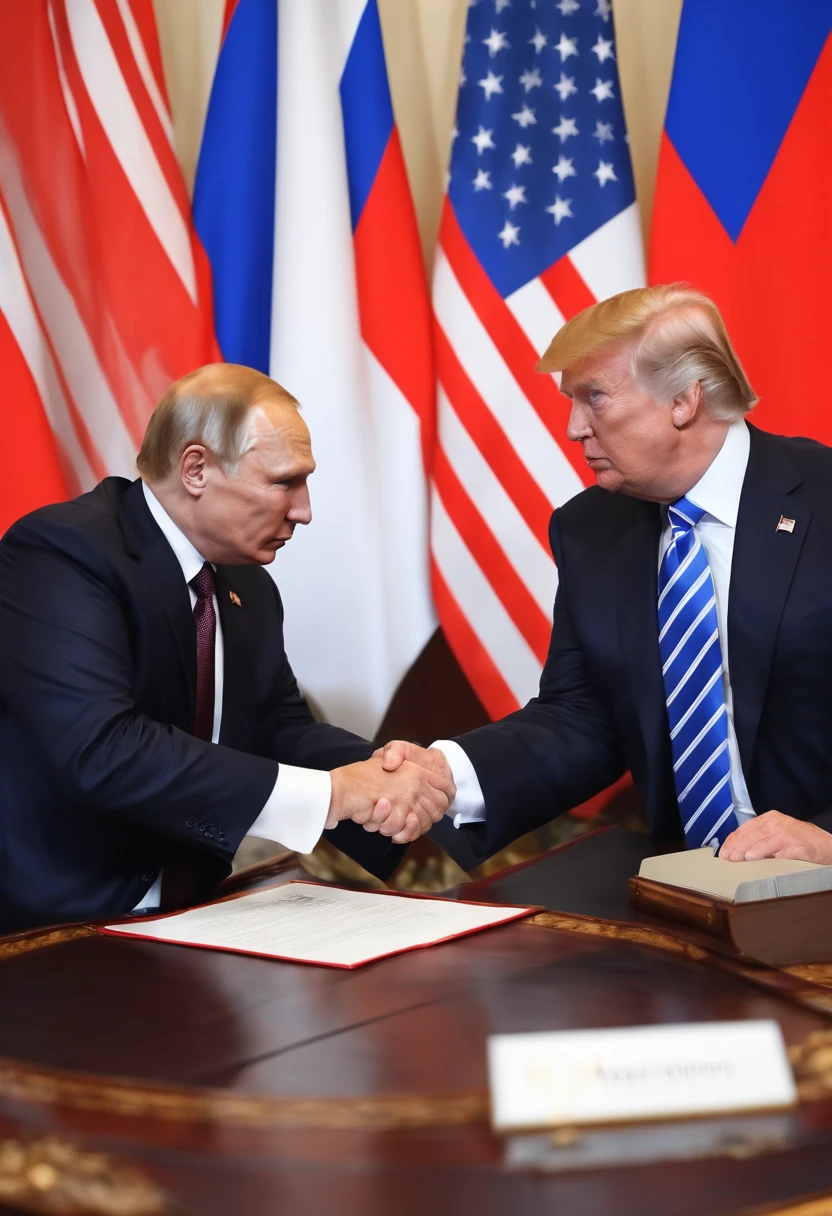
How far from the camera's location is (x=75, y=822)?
7.23 feet

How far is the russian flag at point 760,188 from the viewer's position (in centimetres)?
298

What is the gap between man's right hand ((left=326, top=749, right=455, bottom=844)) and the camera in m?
2.12

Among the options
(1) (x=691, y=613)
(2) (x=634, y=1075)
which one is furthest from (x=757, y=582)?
(2) (x=634, y=1075)

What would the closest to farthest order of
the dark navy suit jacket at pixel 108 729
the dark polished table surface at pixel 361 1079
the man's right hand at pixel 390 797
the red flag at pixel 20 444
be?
the dark polished table surface at pixel 361 1079
the dark navy suit jacket at pixel 108 729
the man's right hand at pixel 390 797
the red flag at pixel 20 444

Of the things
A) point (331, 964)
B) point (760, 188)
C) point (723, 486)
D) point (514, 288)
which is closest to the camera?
point (331, 964)

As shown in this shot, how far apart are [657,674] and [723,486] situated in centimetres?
40

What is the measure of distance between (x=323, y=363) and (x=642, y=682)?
55.3 inches

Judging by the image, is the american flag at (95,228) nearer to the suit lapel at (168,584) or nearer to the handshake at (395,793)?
the suit lapel at (168,584)

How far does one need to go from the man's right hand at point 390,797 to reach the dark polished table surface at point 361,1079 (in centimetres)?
62

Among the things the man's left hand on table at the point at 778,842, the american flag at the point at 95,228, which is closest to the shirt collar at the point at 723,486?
the man's left hand on table at the point at 778,842

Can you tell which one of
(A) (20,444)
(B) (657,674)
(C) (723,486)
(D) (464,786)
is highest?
(A) (20,444)

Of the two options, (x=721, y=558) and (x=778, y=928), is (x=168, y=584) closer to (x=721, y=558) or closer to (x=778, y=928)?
(x=721, y=558)

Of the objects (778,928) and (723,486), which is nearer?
(778,928)

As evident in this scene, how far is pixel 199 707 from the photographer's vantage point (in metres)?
2.32
